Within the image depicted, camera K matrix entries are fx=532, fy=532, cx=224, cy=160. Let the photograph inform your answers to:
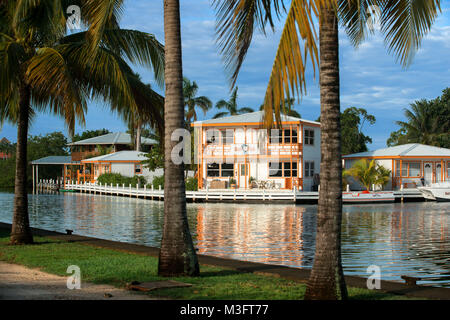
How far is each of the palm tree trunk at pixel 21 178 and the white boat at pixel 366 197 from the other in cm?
3107

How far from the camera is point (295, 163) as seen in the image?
160ft

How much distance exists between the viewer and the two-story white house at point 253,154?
159 ft

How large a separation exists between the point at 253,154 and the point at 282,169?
305cm

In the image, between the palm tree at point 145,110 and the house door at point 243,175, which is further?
the house door at point 243,175

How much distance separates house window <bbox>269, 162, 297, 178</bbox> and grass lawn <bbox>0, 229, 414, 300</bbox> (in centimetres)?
3462

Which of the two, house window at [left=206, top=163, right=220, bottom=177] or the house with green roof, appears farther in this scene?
house window at [left=206, top=163, right=220, bottom=177]

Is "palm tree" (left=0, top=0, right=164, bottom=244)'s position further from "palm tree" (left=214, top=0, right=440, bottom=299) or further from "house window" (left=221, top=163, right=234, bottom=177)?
"house window" (left=221, top=163, right=234, bottom=177)

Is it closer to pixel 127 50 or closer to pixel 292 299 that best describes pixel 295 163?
pixel 127 50

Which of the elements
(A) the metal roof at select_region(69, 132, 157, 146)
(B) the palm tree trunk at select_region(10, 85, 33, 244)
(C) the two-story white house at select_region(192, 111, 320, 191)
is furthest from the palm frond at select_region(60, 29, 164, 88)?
(A) the metal roof at select_region(69, 132, 157, 146)

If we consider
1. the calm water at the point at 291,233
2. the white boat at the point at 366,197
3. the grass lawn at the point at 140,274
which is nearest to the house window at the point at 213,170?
the calm water at the point at 291,233

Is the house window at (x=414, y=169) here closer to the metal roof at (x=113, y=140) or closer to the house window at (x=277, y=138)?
the house window at (x=277, y=138)

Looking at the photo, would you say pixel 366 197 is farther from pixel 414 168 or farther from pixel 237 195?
pixel 414 168

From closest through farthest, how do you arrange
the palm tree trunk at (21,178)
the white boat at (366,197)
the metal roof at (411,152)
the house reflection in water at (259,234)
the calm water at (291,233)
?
1. the palm tree trunk at (21,178)
2. the calm water at (291,233)
3. the house reflection in water at (259,234)
4. the white boat at (366,197)
5. the metal roof at (411,152)

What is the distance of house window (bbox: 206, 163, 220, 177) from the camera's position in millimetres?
51134
